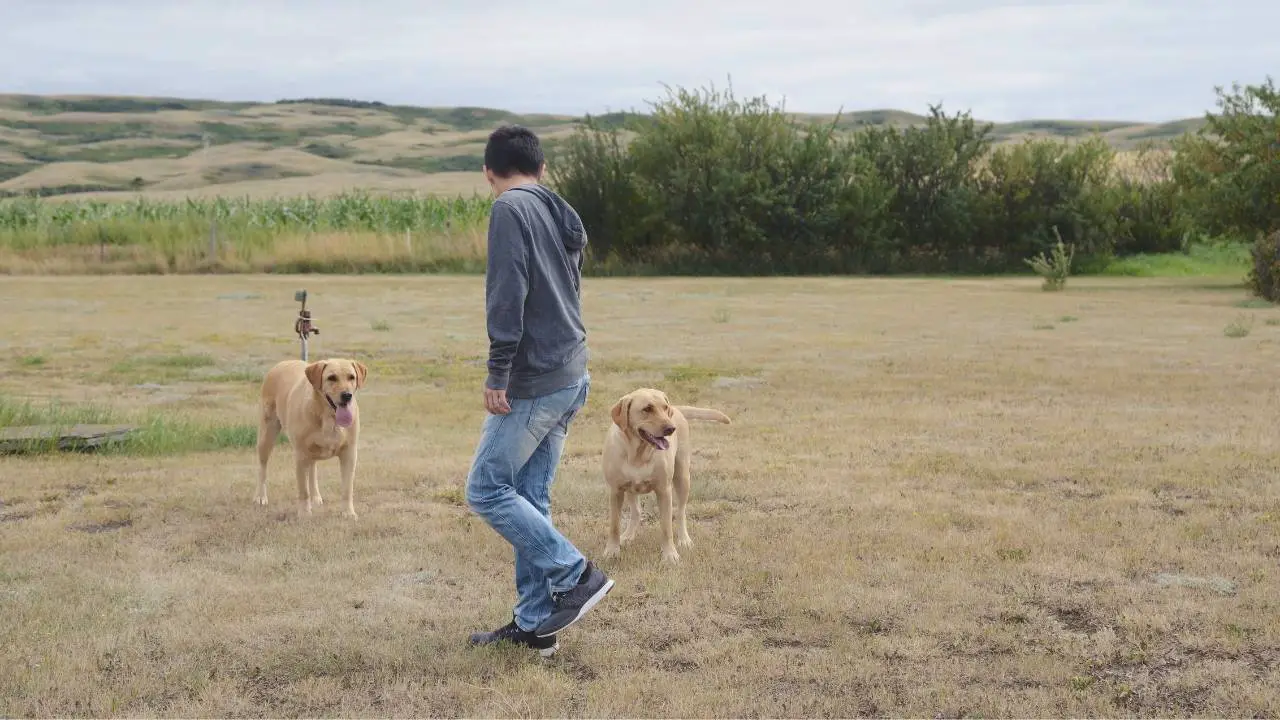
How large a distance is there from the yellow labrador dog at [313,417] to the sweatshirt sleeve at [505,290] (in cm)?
269

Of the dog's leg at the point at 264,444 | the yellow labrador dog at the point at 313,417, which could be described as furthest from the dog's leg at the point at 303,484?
the dog's leg at the point at 264,444

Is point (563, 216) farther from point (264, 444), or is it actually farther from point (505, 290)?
point (264, 444)

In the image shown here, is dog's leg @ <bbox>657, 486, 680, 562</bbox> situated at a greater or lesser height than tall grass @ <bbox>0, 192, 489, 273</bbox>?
greater

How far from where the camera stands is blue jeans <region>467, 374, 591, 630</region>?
5.20m

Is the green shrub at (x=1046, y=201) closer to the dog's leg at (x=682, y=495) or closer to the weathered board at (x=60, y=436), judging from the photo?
the weathered board at (x=60, y=436)

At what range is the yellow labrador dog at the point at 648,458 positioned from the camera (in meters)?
6.41

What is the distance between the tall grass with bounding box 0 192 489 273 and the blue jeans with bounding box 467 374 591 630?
29320 millimetres

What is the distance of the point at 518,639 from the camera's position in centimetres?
551

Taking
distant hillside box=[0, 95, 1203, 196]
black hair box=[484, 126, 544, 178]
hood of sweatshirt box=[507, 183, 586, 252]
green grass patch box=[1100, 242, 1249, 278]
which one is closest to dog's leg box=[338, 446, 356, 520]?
hood of sweatshirt box=[507, 183, 586, 252]

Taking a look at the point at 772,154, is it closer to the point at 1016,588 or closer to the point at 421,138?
the point at 1016,588

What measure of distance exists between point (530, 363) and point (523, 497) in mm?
660

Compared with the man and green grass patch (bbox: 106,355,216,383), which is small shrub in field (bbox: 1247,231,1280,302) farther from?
the man

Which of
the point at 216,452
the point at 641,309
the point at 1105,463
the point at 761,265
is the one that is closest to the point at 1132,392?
the point at 1105,463

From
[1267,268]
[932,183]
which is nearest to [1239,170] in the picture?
[1267,268]
